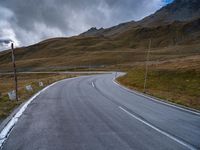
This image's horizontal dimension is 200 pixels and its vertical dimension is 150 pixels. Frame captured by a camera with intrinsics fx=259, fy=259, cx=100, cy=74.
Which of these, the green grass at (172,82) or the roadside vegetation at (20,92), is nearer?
the roadside vegetation at (20,92)

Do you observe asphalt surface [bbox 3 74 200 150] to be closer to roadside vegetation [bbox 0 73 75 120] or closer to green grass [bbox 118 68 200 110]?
roadside vegetation [bbox 0 73 75 120]

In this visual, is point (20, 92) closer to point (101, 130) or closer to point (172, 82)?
point (101, 130)

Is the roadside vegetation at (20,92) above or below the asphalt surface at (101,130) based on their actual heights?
below

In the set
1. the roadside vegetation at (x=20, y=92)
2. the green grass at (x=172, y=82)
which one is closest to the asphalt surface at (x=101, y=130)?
the roadside vegetation at (x=20, y=92)

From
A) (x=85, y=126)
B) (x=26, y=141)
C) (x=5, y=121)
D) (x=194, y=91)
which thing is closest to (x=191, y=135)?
(x=85, y=126)

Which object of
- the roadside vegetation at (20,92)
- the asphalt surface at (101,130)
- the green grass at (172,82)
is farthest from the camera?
the green grass at (172,82)

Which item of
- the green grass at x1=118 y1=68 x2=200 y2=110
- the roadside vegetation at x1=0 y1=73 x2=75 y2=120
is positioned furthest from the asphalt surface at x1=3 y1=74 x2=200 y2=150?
the green grass at x1=118 y1=68 x2=200 y2=110

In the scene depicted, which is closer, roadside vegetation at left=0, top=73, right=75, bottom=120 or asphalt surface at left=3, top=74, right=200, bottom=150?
asphalt surface at left=3, top=74, right=200, bottom=150

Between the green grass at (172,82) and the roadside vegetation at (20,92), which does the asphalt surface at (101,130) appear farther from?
the green grass at (172,82)

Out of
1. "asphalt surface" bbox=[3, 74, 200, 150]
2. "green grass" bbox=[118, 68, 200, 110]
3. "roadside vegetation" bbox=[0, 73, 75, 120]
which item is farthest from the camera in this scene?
"green grass" bbox=[118, 68, 200, 110]

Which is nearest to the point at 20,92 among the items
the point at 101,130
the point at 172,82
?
the point at 101,130

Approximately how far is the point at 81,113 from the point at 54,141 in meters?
3.95

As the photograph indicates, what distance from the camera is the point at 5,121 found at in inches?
352

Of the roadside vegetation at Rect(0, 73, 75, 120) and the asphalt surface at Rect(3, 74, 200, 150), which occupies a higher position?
the asphalt surface at Rect(3, 74, 200, 150)
